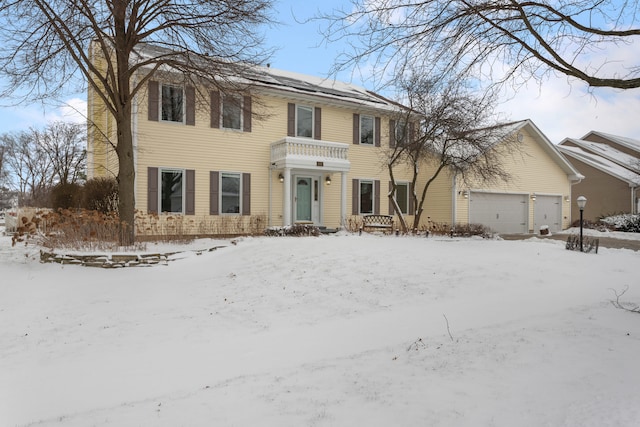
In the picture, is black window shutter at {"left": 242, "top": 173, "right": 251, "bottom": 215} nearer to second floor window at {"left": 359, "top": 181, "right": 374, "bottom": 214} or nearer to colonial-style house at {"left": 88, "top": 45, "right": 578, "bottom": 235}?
colonial-style house at {"left": 88, "top": 45, "right": 578, "bottom": 235}

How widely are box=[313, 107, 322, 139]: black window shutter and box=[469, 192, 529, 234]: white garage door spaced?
25.6 ft

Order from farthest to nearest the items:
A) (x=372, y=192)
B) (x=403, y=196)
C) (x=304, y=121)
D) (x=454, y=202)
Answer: (x=403, y=196)
(x=454, y=202)
(x=372, y=192)
(x=304, y=121)

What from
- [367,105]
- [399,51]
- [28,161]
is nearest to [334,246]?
[399,51]

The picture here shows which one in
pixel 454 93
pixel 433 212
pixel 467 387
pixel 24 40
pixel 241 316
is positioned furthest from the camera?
pixel 433 212

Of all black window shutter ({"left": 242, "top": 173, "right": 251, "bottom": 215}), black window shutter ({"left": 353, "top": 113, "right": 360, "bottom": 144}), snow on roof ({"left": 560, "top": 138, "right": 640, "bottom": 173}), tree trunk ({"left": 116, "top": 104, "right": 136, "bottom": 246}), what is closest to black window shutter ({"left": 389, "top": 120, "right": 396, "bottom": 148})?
black window shutter ({"left": 353, "top": 113, "right": 360, "bottom": 144})

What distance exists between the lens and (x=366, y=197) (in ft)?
61.3

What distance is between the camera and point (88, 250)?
8875 mm

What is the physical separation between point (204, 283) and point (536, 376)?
5.70 metres

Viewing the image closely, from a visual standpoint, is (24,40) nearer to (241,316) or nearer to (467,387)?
(241,316)

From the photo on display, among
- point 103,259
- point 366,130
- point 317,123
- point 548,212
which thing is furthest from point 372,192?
point 103,259

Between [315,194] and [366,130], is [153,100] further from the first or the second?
[366,130]

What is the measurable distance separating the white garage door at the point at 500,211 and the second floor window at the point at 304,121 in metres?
8.23

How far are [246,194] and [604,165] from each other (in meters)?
24.9

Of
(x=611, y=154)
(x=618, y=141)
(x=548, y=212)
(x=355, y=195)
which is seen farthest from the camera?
(x=618, y=141)
